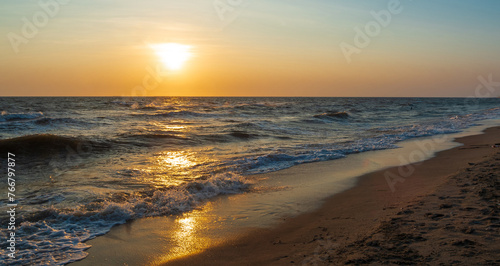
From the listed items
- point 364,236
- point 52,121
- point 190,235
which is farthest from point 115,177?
point 52,121

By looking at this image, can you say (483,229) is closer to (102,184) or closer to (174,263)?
(174,263)

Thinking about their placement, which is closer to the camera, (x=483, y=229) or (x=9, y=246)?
(x=483, y=229)

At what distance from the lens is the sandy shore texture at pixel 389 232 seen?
12.8 ft

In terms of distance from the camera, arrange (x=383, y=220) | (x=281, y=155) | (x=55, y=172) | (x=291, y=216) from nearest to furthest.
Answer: (x=383, y=220), (x=291, y=216), (x=55, y=172), (x=281, y=155)

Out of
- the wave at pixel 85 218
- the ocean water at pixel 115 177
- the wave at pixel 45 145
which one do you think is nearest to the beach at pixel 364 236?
A: the wave at pixel 85 218

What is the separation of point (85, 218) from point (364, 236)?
4.71 metres

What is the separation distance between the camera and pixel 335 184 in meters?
8.56

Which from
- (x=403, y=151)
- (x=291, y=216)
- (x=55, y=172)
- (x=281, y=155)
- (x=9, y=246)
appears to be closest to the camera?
(x=9, y=246)

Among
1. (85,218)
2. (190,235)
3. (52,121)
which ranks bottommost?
(190,235)

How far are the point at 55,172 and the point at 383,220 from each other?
9137mm

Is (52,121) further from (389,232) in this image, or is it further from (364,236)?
(389,232)

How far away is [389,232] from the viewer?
4629 mm

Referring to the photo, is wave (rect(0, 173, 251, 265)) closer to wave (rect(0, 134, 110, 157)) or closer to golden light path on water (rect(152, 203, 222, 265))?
golden light path on water (rect(152, 203, 222, 265))

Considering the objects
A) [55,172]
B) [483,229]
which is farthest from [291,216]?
[55,172]
